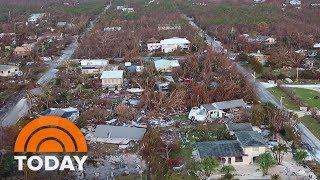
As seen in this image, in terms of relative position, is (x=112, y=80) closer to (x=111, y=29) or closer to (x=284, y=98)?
(x=284, y=98)

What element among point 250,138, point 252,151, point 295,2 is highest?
point 250,138

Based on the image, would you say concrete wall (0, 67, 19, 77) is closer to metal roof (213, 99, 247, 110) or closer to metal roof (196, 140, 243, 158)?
metal roof (213, 99, 247, 110)

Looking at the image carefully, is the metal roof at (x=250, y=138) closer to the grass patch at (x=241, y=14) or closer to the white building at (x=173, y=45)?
the white building at (x=173, y=45)

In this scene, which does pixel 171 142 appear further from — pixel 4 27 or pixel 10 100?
pixel 4 27

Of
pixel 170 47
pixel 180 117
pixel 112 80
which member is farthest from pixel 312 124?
pixel 170 47

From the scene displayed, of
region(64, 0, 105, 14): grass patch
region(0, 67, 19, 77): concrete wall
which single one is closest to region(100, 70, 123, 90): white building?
region(0, 67, 19, 77): concrete wall

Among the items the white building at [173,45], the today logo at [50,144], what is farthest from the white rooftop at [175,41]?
the today logo at [50,144]
